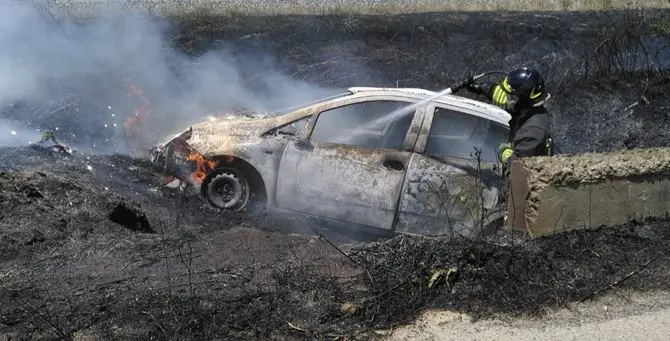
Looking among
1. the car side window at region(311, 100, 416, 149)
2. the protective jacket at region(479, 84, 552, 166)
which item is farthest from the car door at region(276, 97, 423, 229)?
the protective jacket at region(479, 84, 552, 166)

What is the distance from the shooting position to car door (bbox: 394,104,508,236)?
6578mm

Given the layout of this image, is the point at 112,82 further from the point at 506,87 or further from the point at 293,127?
the point at 506,87

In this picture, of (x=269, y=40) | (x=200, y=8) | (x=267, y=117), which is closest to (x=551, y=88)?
(x=269, y=40)

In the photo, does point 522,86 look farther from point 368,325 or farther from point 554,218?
point 368,325

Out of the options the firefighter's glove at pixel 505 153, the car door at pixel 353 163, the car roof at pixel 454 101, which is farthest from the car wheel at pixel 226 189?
the firefighter's glove at pixel 505 153

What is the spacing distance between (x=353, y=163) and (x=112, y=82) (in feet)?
22.2

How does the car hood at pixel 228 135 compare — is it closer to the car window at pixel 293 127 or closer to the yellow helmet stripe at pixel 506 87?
the car window at pixel 293 127

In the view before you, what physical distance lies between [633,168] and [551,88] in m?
7.31

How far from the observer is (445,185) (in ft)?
21.7

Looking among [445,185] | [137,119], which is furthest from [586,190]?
[137,119]

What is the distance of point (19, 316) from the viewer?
4176 mm

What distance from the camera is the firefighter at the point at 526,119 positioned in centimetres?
650

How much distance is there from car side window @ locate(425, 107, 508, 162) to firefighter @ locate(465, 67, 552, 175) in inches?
7.3

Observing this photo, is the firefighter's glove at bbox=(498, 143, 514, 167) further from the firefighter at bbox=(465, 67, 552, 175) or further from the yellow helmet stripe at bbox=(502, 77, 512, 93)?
Answer: the yellow helmet stripe at bbox=(502, 77, 512, 93)
